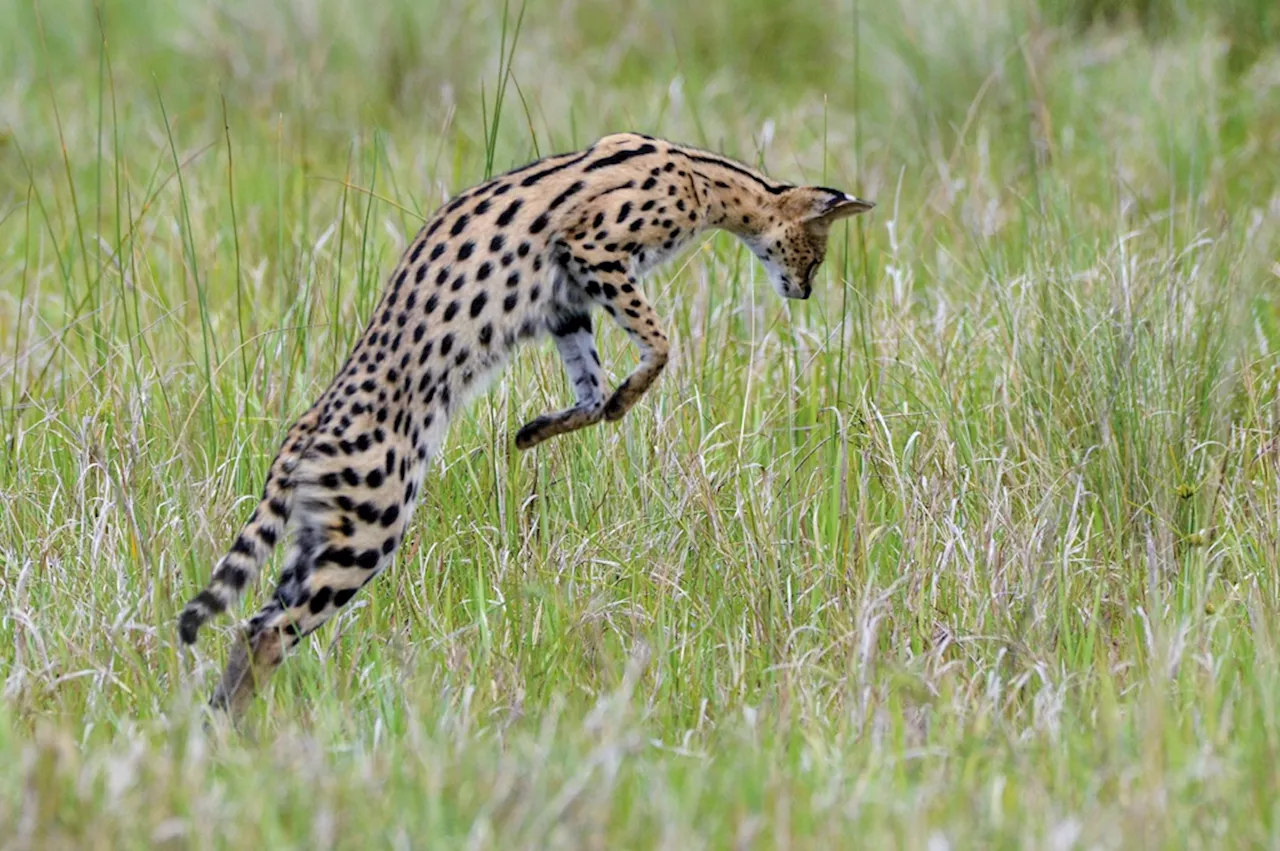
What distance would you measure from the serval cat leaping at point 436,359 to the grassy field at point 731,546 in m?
0.21

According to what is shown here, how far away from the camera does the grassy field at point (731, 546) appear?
3547 millimetres

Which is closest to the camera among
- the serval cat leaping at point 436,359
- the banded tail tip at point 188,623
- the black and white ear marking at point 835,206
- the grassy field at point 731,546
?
the grassy field at point 731,546

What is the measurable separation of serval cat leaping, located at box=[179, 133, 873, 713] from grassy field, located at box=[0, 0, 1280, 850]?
21cm

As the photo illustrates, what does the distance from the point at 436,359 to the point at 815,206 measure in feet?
3.95

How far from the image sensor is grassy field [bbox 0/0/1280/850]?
3.55 metres

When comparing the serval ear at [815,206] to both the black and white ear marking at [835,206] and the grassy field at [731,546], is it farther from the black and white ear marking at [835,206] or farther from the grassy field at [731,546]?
the grassy field at [731,546]

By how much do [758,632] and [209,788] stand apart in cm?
168

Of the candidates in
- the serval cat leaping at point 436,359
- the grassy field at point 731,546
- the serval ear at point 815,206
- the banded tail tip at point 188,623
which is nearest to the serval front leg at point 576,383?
the serval cat leaping at point 436,359

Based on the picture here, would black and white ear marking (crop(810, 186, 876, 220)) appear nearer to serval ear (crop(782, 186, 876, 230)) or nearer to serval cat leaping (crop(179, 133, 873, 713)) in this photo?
serval ear (crop(782, 186, 876, 230))

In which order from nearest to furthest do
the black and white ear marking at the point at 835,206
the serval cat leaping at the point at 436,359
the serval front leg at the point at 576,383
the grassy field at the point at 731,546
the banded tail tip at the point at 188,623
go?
the grassy field at the point at 731,546
the banded tail tip at the point at 188,623
the serval cat leaping at the point at 436,359
the serval front leg at the point at 576,383
the black and white ear marking at the point at 835,206

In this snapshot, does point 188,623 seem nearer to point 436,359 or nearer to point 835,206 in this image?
point 436,359

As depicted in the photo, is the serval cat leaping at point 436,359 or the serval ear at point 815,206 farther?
the serval ear at point 815,206

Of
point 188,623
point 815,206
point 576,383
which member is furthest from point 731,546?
point 188,623

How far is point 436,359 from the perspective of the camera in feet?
15.1
